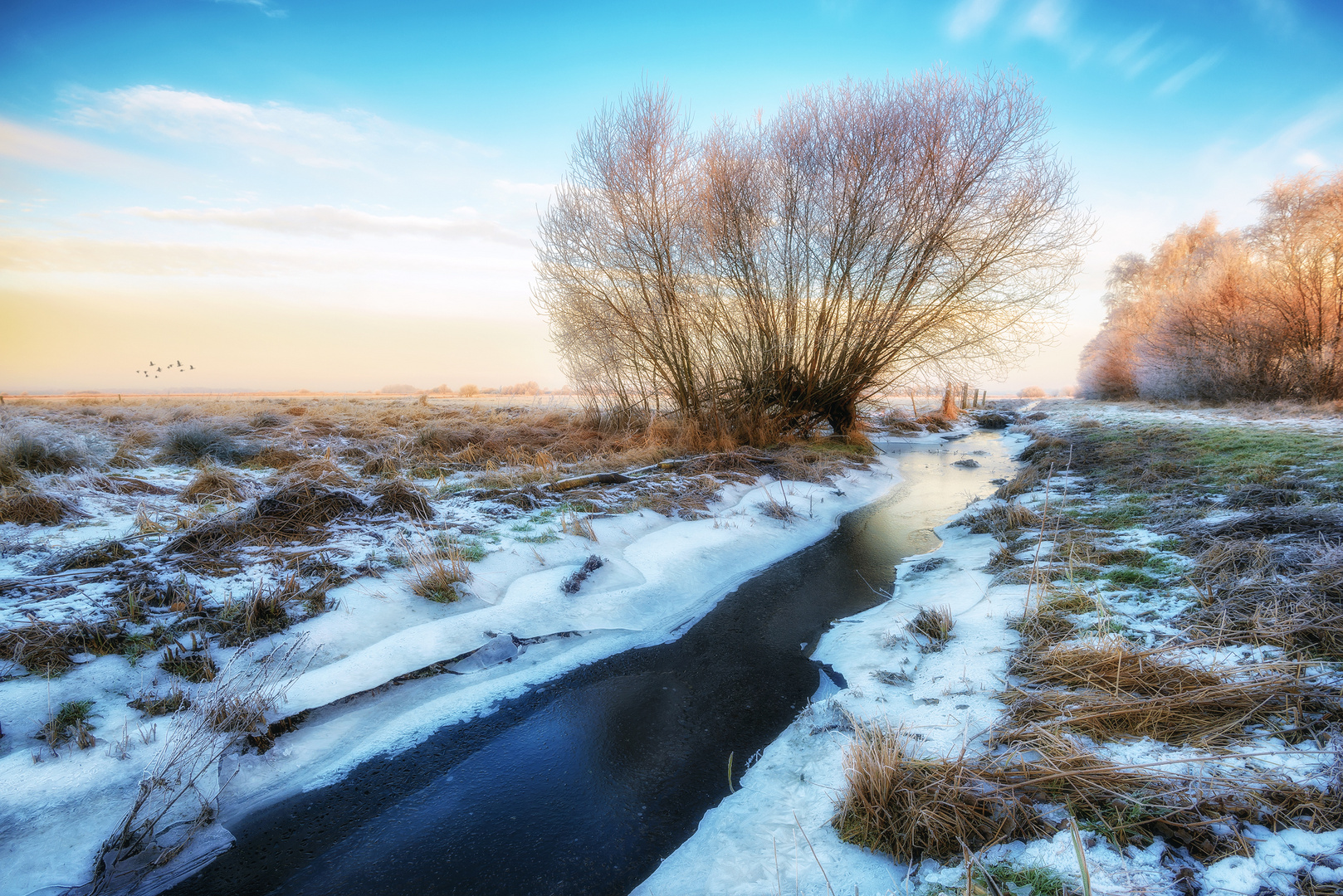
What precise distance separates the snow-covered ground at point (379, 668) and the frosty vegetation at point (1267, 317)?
787 inches

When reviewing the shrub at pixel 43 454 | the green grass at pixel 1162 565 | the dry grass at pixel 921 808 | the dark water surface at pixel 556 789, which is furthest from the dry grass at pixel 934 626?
the shrub at pixel 43 454

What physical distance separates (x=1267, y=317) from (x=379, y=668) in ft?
81.4

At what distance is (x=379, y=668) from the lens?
3697 mm

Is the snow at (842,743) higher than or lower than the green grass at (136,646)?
lower

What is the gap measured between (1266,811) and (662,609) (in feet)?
12.5

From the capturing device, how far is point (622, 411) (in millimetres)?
14531

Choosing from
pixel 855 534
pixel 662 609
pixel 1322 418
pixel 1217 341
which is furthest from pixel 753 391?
pixel 1217 341

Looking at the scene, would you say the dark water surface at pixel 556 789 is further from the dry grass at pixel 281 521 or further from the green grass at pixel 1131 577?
the dry grass at pixel 281 521

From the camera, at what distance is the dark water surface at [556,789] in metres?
2.42

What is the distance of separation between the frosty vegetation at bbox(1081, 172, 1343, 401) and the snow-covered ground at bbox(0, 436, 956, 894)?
20.0 meters

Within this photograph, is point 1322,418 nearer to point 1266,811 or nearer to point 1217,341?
Answer: point 1217,341

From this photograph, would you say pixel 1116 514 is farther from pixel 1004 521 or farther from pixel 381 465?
pixel 381 465

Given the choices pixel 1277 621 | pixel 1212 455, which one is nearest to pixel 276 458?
pixel 1277 621

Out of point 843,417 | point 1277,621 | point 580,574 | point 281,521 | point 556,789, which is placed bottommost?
point 556,789
